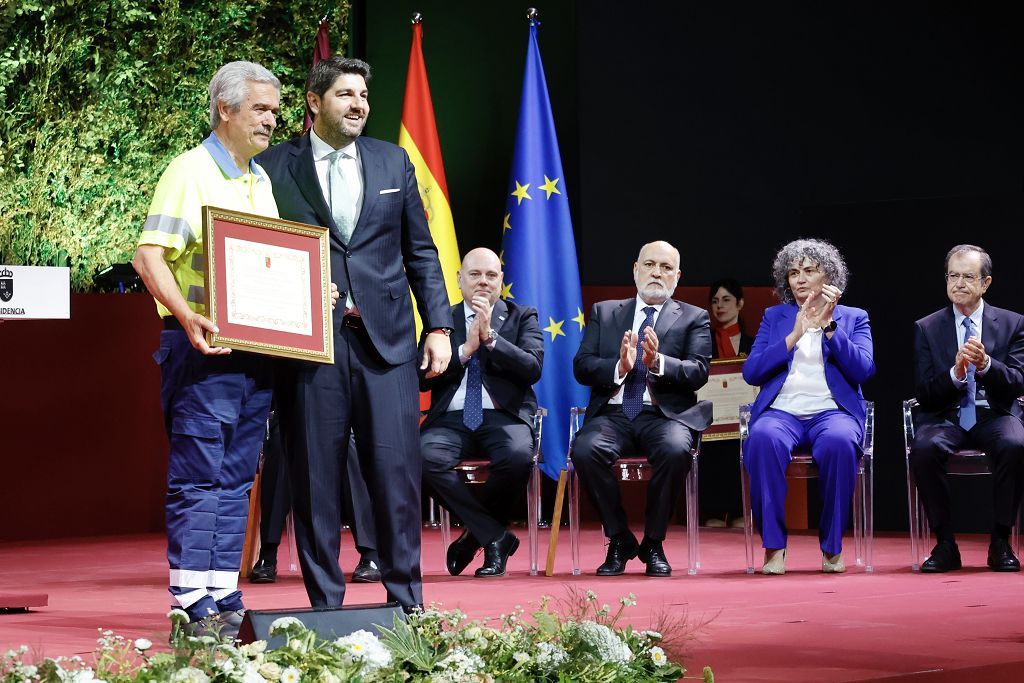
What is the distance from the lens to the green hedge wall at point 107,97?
30.4ft

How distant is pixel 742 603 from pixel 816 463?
52.9 inches

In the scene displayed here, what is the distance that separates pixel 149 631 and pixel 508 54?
4750mm

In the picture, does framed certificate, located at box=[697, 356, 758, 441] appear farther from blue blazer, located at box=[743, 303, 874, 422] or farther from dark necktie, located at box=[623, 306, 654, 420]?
dark necktie, located at box=[623, 306, 654, 420]

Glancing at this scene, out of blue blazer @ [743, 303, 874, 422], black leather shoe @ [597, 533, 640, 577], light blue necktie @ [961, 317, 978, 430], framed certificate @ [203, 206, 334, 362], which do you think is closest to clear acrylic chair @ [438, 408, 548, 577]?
black leather shoe @ [597, 533, 640, 577]

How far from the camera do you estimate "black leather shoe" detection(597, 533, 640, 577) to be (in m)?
5.81

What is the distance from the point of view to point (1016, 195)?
7.21 meters

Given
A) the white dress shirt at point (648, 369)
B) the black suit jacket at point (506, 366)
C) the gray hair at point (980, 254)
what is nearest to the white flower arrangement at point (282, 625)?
the black suit jacket at point (506, 366)

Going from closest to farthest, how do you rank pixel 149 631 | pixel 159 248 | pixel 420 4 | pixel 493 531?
pixel 159 248, pixel 149 631, pixel 493 531, pixel 420 4

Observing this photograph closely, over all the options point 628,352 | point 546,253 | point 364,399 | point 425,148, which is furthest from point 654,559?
point 425,148

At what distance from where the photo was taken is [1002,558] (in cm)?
A: 575

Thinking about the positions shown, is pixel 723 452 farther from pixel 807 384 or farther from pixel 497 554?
pixel 497 554

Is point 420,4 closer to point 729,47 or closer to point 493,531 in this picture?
point 729,47

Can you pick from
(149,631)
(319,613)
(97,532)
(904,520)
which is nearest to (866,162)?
→ (904,520)

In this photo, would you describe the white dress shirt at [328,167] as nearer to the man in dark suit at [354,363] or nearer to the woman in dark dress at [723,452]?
the man in dark suit at [354,363]
